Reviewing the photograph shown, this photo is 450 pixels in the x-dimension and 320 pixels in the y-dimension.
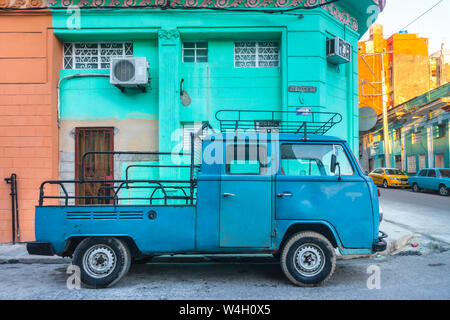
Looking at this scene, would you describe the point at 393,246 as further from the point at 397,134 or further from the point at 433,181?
the point at 397,134

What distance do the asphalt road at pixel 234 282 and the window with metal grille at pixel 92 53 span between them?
506cm

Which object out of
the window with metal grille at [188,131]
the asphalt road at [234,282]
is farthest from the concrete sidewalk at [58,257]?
the window with metal grille at [188,131]

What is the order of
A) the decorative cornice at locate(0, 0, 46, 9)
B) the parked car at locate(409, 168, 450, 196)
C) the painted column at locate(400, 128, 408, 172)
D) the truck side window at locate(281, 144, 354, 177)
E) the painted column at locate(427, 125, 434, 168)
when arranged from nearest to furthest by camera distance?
1. the truck side window at locate(281, 144, 354, 177)
2. the decorative cornice at locate(0, 0, 46, 9)
3. the parked car at locate(409, 168, 450, 196)
4. the painted column at locate(427, 125, 434, 168)
5. the painted column at locate(400, 128, 408, 172)

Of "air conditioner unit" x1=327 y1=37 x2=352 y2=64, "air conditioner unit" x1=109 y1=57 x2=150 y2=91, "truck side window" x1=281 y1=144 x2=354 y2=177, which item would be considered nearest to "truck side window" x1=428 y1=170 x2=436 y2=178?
"air conditioner unit" x1=327 y1=37 x2=352 y2=64

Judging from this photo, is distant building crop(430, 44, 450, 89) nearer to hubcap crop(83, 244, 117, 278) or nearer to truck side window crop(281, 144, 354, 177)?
truck side window crop(281, 144, 354, 177)

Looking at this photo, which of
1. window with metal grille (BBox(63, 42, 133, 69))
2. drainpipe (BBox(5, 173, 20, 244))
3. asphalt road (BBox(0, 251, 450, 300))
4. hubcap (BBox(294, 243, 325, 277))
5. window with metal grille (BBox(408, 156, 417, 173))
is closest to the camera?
asphalt road (BBox(0, 251, 450, 300))

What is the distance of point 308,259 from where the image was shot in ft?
16.2

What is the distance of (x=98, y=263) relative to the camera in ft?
16.2

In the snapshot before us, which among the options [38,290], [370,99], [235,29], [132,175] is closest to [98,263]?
[38,290]

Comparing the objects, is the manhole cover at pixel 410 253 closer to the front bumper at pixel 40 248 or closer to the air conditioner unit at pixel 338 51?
the air conditioner unit at pixel 338 51

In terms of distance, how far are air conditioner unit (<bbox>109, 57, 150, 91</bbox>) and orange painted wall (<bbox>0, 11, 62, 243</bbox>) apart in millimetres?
1538

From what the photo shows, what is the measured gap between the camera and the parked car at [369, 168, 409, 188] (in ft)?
81.1

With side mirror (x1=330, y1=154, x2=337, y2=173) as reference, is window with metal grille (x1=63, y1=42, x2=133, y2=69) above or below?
above

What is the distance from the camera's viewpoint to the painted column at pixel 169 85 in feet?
27.9
